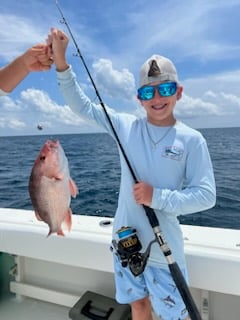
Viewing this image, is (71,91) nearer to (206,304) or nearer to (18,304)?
(206,304)

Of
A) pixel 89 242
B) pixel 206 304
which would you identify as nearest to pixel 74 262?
pixel 89 242

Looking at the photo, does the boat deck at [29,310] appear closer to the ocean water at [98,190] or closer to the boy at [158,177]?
the boy at [158,177]

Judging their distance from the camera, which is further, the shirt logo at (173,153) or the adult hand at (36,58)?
the shirt logo at (173,153)

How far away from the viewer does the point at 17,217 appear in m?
2.87

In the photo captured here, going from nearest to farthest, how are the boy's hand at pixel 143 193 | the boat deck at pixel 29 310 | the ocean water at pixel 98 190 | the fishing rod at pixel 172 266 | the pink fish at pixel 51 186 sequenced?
the pink fish at pixel 51 186 < the fishing rod at pixel 172 266 < the boy's hand at pixel 143 193 < the boat deck at pixel 29 310 < the ocean water at pixel 98 190

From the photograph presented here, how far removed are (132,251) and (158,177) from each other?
419mm

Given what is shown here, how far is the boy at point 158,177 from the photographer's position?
1.72 m

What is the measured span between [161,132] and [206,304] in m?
1.30

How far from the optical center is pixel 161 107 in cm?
181

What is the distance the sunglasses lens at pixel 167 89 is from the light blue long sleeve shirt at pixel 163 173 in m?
0.20

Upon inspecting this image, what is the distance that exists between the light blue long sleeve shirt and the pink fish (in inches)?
19.4

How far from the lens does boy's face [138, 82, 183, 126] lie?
180 cm

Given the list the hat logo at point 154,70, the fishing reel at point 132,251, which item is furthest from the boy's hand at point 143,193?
the hat logo at point 154,70

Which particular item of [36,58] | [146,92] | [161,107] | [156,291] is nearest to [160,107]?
[161,107]
